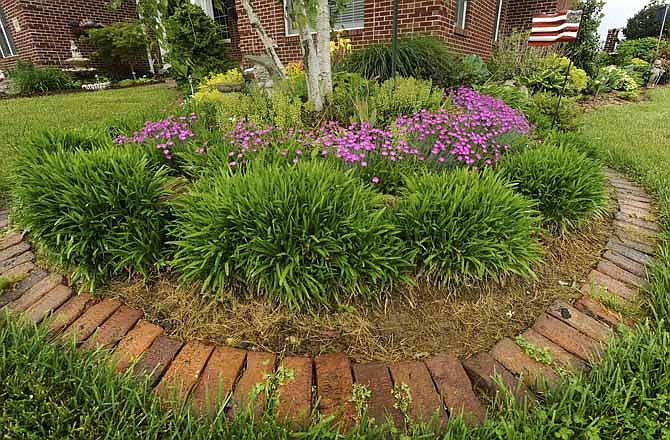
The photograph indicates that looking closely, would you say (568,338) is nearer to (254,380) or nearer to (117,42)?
(254,380)

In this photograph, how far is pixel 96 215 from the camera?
1717 mm

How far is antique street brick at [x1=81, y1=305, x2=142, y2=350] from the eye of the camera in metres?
1.48

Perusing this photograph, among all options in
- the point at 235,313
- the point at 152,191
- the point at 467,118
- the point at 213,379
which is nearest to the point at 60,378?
the point at 213,379

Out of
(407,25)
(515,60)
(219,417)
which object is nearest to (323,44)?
(219,417)

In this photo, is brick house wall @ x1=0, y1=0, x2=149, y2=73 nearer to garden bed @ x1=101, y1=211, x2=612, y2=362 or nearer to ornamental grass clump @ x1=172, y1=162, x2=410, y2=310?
ornamental grass clump @ x1=172, y1=162, x2=410, y2=310

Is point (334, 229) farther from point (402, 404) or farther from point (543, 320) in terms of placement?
point (543, 320)

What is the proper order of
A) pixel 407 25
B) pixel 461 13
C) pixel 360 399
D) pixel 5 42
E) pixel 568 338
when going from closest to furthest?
1. pixel 360 399
2. pixel 568 338
3. pixel 407 25
4. pixel 461 13
5. pixel 5 42

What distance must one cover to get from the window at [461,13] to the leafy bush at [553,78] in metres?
1.51

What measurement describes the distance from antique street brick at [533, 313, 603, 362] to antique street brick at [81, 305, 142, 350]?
5.72ft

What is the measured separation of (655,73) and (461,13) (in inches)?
279

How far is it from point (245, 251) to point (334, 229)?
1.27 ft

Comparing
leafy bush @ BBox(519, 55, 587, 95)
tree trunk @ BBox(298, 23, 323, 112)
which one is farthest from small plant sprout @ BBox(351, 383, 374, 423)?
leafy bush @ BBox(519, 55, 587, 95)

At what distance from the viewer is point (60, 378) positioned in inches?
48.0

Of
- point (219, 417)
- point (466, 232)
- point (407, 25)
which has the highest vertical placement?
point (407, 25)
